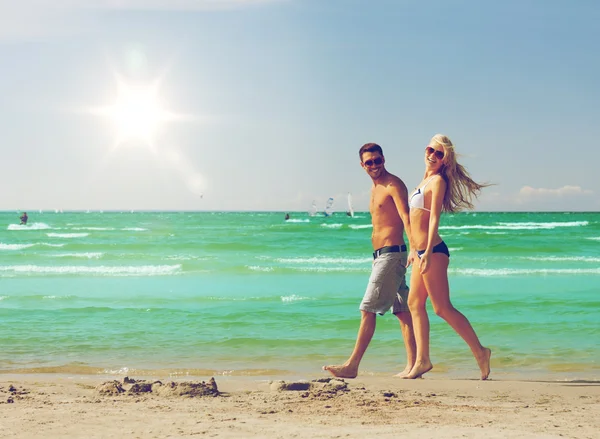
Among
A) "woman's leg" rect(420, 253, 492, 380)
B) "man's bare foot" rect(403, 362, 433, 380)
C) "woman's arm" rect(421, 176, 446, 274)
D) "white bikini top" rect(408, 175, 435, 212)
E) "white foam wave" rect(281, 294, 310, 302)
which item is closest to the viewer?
"woman's arm" rect(421, 176, 446, 274)

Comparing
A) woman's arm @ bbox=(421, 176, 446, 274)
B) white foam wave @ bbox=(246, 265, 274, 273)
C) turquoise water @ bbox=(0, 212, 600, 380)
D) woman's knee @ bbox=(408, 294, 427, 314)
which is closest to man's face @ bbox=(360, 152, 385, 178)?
woman's arm @ bbox=(421, 176, 446, 274)


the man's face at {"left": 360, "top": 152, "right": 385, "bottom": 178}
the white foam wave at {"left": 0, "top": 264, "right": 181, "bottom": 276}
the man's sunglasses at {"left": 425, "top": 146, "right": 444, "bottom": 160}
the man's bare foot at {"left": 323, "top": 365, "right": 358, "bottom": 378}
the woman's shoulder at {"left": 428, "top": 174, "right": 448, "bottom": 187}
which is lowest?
the white foam wave at {"left": 0, "top": 264, "right": 181, "bottom": 276}

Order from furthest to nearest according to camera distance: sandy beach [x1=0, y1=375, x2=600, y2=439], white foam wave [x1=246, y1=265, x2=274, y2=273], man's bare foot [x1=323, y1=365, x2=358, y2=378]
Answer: white foam wave [x1=246, y1=265, x2=274, y2=273], man's bare foot [x1=323, y1=365, x2=358, y2=378], sandy beach [x1=0, y1=375, x2=600, y2=439]

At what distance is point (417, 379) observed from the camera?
244 inches

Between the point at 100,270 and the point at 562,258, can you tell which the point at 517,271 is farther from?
the point at 100,270

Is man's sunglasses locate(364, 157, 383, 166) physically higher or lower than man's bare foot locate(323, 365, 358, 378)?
higher

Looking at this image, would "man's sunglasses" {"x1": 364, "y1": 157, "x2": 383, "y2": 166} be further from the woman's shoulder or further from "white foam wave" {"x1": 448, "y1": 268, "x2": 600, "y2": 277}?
"white foam wave" {"x1": 448, "y1": 268, "x2": 600, "y2": 277}

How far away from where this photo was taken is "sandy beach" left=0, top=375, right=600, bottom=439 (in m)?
4.24

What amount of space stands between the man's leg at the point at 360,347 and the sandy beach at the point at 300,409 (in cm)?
14

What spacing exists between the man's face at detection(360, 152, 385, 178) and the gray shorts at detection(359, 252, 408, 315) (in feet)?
2.41

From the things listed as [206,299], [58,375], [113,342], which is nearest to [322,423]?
[58,375]

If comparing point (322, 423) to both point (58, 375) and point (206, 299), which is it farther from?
point (206, 299)

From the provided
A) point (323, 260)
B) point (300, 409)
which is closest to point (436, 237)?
point (300, 409)

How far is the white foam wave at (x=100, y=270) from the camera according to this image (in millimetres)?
20859
